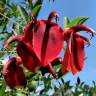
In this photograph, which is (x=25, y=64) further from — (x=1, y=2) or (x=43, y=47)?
(x=1, y=2)

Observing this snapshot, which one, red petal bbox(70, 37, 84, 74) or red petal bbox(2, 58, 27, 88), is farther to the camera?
red petal bbox(2, 58, 27, 88)

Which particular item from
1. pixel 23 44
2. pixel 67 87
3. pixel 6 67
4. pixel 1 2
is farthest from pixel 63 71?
pixel 1 2

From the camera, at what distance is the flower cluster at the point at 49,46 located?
1384 millimetres

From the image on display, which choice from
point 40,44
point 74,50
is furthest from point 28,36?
point 74,50

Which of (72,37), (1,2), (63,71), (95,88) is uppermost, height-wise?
(1,2)

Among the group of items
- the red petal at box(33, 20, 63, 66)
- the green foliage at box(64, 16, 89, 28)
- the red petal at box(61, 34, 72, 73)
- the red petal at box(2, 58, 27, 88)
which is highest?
the green foliage at box(64, 16, 89, 28)

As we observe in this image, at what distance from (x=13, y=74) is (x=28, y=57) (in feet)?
0.54

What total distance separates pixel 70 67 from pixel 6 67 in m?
0.27

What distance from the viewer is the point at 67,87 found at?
3.35 meters

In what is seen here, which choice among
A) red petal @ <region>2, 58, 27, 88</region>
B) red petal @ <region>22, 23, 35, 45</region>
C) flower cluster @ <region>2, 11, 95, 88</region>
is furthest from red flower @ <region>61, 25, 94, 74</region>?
red petal @ <region>2, 58, 27, 88</region>

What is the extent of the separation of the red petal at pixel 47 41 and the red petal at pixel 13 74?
0.18 meters

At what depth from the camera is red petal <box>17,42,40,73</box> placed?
1.41m

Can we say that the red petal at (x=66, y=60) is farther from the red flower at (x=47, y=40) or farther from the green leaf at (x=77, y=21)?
the green leaf at (x=77, y=21)

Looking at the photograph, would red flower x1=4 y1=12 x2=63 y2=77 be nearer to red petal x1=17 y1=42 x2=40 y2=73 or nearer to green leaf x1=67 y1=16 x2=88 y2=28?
red petal x1=17 y1=42 x2=40 y2=73
